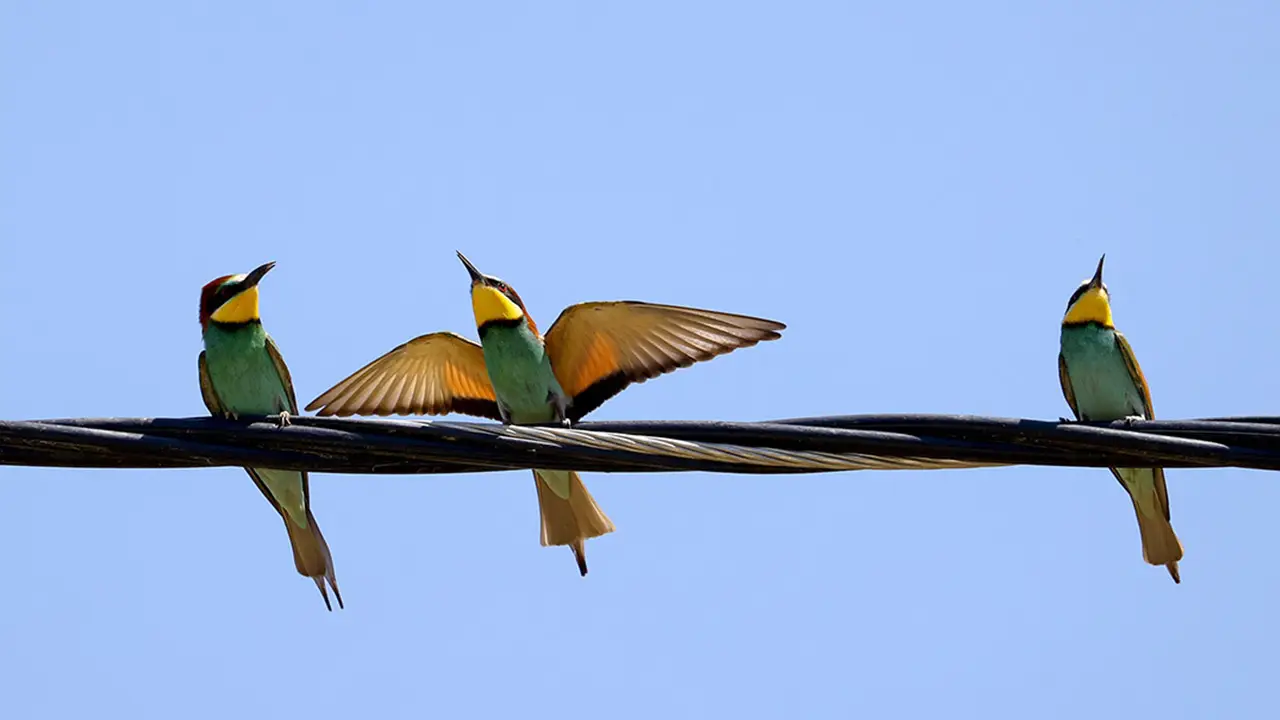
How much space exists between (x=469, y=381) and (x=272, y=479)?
2.84 feet

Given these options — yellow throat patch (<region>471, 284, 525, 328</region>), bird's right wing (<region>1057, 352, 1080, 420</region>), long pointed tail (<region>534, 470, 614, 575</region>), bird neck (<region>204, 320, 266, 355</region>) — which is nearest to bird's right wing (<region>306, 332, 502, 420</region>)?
yellow throat patch (<region>471, 284, 525, 328</region>)

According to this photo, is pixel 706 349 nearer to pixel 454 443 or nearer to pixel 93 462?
pixel 454 443

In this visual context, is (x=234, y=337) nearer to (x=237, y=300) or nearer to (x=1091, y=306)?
(x=237, y=300)

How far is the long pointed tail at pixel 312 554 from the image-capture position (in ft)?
14.6

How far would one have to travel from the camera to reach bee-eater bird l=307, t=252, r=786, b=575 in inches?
180

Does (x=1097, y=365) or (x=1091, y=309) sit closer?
(x=1097, y=365)

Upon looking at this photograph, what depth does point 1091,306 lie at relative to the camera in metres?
5.16

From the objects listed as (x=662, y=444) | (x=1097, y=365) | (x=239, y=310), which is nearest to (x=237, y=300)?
(x=239, y=310)

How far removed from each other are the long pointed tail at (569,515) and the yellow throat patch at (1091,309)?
1699mm

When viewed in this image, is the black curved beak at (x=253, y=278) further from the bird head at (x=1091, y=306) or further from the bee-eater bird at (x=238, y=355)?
the bird head at (x=1091, y=306)

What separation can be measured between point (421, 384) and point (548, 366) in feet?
1.51

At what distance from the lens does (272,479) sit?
4457 mm

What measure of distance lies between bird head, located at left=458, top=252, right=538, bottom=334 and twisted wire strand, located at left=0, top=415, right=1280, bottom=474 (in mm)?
1853

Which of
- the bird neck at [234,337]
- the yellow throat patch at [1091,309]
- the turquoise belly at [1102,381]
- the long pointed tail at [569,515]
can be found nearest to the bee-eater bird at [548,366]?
the long pointed tail at [569,515]
